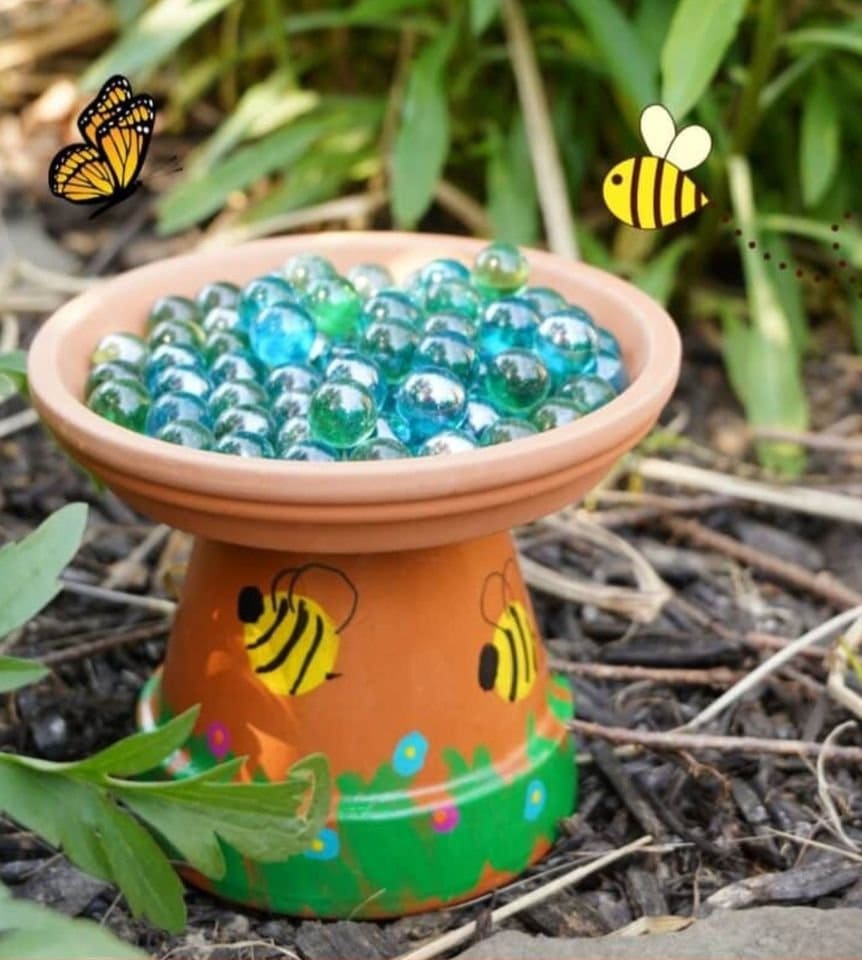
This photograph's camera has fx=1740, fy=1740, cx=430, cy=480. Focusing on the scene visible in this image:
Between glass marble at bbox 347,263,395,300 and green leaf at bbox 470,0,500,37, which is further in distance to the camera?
green leaf at bbox 470,0,500,37

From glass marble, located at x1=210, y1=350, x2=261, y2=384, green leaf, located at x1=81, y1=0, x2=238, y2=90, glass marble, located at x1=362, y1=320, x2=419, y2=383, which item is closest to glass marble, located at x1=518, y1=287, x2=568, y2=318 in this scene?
glass marble, located at x1=362, y1=320, x2=419, y2=383

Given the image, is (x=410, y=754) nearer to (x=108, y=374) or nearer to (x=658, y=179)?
(x=108, y=374)

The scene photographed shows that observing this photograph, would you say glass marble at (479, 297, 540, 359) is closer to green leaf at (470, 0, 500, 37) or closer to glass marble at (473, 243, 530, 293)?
glass marble at (473, 243, 530, 293)

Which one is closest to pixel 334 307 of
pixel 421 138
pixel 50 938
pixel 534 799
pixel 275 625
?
pixel 275 625

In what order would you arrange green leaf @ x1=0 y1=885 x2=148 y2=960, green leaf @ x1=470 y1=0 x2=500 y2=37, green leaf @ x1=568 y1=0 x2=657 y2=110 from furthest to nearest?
green leaf @ x1=568 y1=0 x2=657 y2=110, green leaf @ x1=470 y1=0 x2=500 y2=37, green leaf @ x1=0 y1=885 x2=148 y2=960

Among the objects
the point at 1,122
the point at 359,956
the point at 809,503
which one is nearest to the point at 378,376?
the point at 359,956

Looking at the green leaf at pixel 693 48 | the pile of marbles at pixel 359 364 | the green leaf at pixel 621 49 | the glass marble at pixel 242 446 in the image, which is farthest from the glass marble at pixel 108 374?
the green leaf at pixel 621 49
